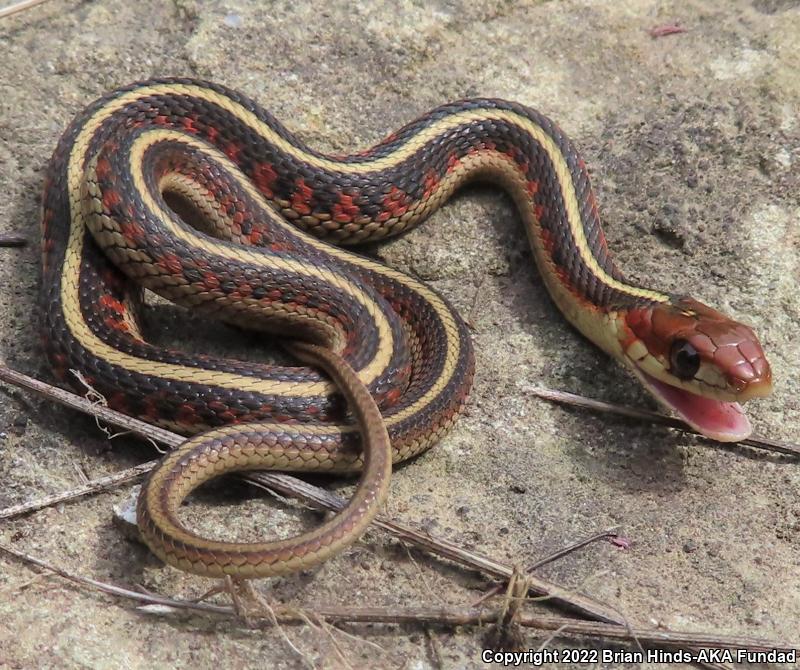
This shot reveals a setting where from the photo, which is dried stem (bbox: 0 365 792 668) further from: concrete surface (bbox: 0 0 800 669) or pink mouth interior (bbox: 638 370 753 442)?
pink mouth interior (bbox: 638 370 753 442)

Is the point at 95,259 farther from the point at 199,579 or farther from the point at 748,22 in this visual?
the point at 748,22

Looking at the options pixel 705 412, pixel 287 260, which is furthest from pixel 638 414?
pixel 287 260

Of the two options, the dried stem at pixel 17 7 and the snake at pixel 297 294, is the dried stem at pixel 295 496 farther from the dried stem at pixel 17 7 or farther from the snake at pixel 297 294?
the dried stem at pixel 17 7

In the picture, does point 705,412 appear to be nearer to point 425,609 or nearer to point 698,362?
point 698,362

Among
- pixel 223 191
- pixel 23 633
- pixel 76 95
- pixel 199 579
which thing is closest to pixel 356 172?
pixel 223 191

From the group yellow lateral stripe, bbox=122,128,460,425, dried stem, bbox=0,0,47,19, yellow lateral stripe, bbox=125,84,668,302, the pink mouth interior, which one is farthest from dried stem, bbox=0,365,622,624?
dried stem, bbox=0,0,47,19

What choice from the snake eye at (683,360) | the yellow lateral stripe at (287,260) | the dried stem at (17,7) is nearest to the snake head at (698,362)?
the snake eye at (683,360)
